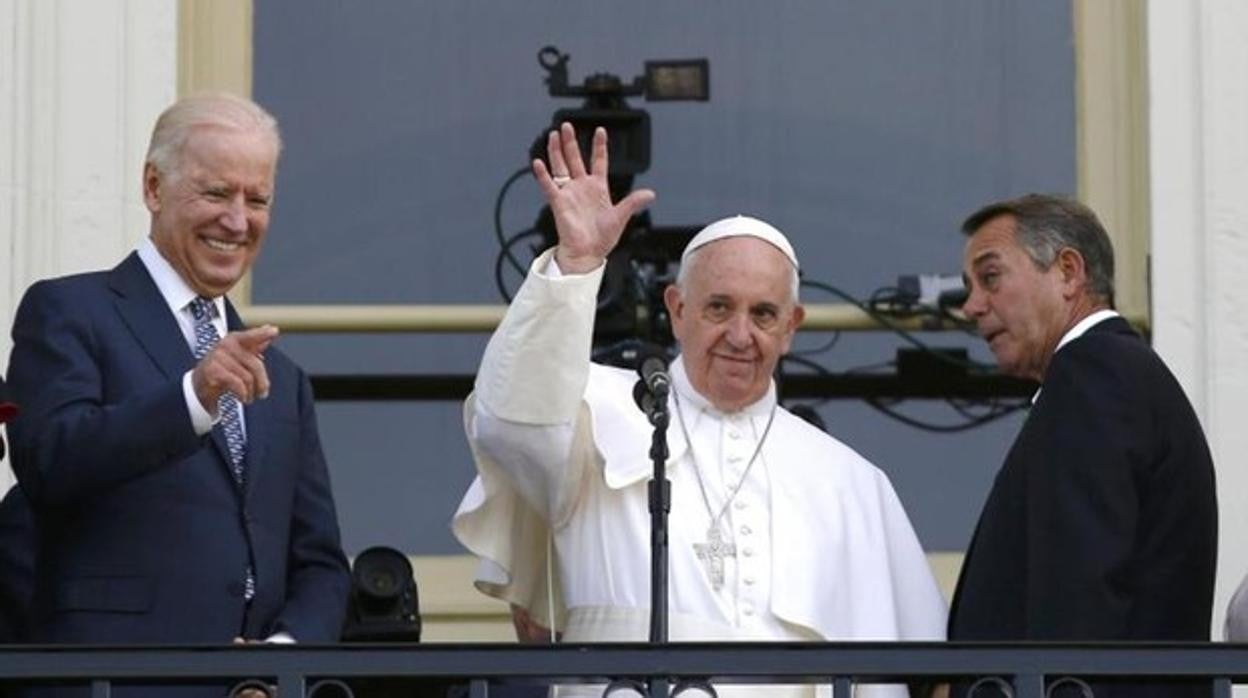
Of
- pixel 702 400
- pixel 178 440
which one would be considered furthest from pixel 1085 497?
pixel 178 440

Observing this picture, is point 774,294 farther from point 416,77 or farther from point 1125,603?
point 416,77

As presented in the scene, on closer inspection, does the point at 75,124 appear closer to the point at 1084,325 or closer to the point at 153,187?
the point at 153,187

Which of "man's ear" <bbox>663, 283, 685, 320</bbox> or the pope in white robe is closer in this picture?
the pope in white robe

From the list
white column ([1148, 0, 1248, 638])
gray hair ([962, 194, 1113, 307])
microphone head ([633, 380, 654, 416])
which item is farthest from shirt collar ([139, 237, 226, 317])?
white column ([1148, 0, 1248, 638])

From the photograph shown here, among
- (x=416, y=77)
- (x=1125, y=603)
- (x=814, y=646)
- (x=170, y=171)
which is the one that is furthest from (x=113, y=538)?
(x=416, y=77)

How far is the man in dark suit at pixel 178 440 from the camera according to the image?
6.71 metres

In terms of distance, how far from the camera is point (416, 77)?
896cm

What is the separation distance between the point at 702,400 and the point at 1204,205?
1.35m

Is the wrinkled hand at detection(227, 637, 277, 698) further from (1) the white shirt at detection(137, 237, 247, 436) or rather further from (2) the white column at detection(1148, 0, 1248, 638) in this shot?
(2) the white column at detection(1148, 0, 1248, 638)

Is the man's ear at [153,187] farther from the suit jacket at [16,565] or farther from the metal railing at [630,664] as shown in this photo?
the metal railing at [630,664]

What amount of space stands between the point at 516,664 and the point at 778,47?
2909 millimetres

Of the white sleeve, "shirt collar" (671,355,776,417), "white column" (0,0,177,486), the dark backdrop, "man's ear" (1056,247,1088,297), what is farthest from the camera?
the dark backdrop

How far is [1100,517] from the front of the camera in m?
7.13

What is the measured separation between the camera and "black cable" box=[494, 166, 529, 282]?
8.86 meters
